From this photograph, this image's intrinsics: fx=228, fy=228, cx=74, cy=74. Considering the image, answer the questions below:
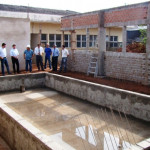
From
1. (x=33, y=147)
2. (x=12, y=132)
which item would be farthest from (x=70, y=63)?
(x=33, y=147)

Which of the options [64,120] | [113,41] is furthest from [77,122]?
[113,41]

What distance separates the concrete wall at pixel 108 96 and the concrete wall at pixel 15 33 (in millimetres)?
4509

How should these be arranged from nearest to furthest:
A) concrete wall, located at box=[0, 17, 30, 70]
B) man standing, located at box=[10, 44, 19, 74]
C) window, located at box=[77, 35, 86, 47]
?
man standing, located at box=[10, 44, 19, 74]
concrete wall, located at box=[0, 17, 30, 70]
window, located at box=[77, 35, 86, 47]

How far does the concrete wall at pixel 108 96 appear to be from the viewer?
728cm

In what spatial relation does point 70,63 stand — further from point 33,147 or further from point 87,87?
point 33,147

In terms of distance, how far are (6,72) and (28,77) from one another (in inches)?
110

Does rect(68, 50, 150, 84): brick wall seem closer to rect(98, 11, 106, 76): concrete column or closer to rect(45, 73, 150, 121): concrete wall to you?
rect(98, 11, 106, 76): concrete column

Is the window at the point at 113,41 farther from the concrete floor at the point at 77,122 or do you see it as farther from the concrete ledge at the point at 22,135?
the concrete ledge at the point at 22,135

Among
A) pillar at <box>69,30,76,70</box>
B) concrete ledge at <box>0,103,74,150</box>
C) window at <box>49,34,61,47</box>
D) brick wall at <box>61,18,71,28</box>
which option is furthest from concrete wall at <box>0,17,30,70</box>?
concrete ledge at <box>0,103,74,150</box>

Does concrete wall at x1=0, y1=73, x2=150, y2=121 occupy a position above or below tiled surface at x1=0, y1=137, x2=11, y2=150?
above

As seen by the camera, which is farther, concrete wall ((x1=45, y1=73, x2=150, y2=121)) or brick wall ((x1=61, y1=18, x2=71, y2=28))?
brick wall ((x1=61, y1=18, x2=71, y2=28))

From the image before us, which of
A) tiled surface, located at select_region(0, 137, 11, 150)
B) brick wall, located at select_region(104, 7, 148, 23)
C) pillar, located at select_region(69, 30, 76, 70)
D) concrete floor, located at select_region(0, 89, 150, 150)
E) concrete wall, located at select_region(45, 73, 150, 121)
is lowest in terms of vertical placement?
tiled surface, located at select_region(0, 137, 11, 150)

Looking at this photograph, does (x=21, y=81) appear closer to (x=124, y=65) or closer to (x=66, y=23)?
(x=124, y=65)

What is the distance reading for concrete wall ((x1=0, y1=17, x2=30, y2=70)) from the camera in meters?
14.1
